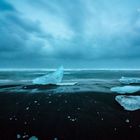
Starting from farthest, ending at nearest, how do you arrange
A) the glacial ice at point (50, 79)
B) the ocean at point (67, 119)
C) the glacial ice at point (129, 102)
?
the glacial ice at point (50, 79) → the glacial ice at point (129, 102) → the ocean at point (67, 119)

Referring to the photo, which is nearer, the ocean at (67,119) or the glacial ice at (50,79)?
the ocean at (67,119)

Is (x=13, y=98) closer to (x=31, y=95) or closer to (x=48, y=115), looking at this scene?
(x=31, y=95)

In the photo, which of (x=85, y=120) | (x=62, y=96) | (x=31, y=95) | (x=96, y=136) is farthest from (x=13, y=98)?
(x=96, y=136)

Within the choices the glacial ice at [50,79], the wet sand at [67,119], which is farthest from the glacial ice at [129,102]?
the glacial ice at [50,79]

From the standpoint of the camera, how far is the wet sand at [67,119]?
5113mm

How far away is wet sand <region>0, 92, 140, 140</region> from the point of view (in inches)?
201

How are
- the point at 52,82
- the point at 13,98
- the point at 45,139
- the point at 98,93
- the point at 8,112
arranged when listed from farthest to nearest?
the point at 52,82 < the point at 98,93 < the point at 13,98 < the point at 8,112 < the point at 45,139

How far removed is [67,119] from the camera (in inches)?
229

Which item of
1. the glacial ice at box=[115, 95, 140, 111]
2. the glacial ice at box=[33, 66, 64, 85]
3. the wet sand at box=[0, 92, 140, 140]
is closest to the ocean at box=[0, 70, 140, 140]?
the wet sand at box=[0, 92, 140, 140]

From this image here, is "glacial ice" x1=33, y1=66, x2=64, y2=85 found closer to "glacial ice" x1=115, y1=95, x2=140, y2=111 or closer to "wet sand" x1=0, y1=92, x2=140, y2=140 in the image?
"wet sand" x1=0, y1=92, x2=140, y2=140

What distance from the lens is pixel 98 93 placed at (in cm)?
841

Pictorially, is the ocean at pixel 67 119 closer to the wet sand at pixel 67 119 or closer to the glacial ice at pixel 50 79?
the wet sand at pixel 67 119

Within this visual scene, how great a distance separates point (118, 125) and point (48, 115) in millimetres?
2459

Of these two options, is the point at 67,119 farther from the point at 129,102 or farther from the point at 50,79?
the point at 50,79
